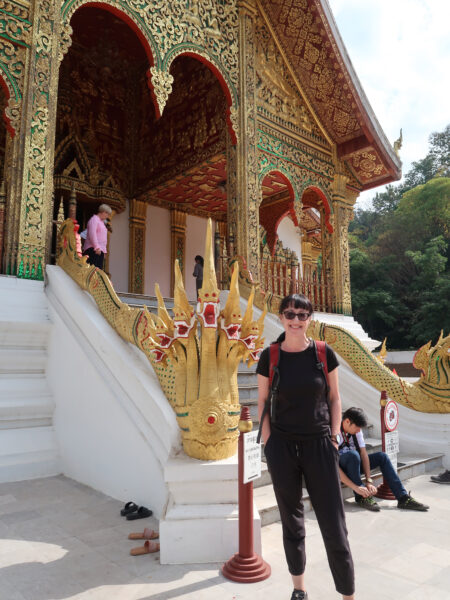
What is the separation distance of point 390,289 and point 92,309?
2042 cm

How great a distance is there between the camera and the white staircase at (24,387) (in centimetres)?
329

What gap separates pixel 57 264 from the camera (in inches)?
169

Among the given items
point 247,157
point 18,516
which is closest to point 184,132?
point 247,157

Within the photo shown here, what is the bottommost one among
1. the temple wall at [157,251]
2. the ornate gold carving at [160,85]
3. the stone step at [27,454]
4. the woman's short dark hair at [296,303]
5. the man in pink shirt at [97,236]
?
the stone step at [27,454]

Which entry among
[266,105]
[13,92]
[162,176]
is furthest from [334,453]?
[162,176]

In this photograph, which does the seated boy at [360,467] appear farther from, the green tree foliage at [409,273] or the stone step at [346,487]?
the green tree foliage at [409,273]

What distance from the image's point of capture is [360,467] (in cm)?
297

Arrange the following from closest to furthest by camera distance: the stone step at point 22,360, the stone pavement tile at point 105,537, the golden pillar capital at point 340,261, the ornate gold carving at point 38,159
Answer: the stone pavement tile at point 105,537 < the stone step at point 22,360 < the ornate gold carving at point 38,159 < the golden pillar capital at point 340,261

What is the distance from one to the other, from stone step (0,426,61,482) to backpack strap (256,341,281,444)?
2318mm

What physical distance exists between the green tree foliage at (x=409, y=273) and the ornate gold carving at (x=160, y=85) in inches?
633

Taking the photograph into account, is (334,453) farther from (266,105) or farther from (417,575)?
(266,105)

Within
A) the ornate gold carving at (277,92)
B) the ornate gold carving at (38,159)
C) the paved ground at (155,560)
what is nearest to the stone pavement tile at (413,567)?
the paved ground at (155,560)

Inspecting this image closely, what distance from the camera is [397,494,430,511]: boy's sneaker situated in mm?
2707

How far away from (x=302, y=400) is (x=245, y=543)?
0.71m
